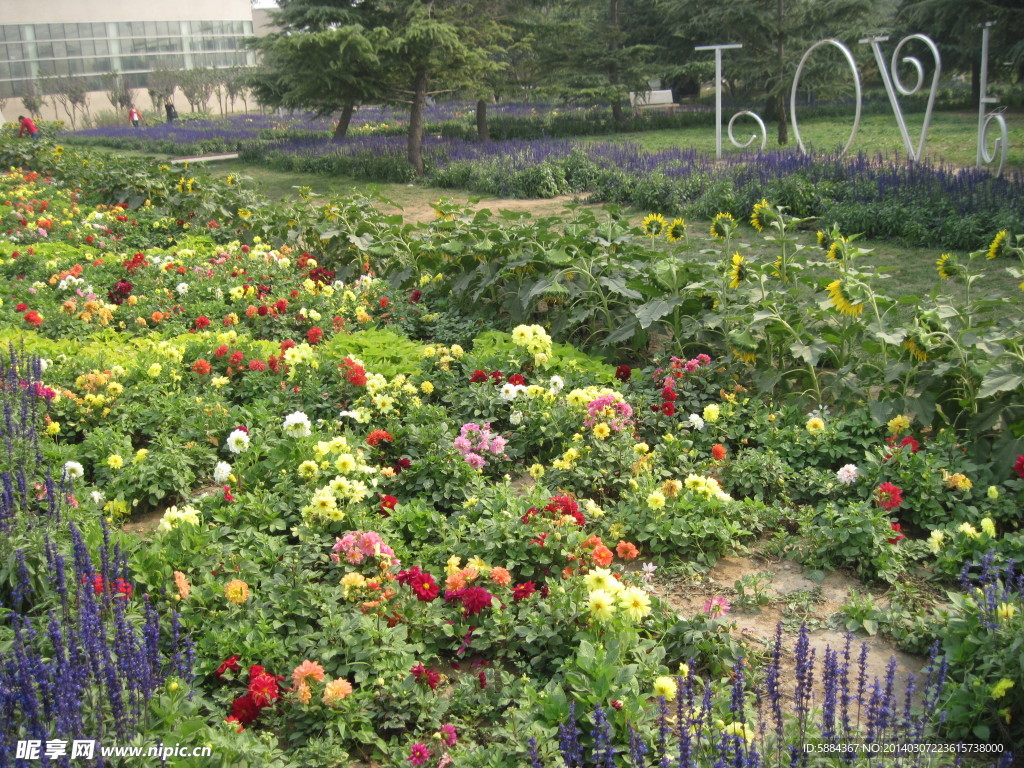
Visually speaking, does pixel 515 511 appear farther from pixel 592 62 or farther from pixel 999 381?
pixel 592 62

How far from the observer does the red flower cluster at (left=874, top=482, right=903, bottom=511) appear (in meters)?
3.07

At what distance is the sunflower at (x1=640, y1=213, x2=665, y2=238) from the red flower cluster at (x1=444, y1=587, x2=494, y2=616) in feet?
9.50

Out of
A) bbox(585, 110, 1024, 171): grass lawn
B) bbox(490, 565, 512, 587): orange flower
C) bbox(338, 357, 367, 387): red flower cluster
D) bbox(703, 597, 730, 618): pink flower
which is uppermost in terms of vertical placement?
bbox(585, 110, 1024, 171): grass lawn

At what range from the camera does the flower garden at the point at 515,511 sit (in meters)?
2.18

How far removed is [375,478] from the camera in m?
3.38

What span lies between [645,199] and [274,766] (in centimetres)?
917

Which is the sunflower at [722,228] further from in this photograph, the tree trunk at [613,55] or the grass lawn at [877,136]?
the tree trunk at [613,55]

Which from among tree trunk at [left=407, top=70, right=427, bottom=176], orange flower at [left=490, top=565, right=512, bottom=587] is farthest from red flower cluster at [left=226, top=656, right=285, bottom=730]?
tree trunk at [left=407, top=70, right=427, bottom=176]

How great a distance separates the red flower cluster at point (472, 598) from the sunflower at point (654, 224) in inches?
114

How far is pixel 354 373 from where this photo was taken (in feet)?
13.3

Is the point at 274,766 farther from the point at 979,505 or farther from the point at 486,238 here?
the point at 486,238

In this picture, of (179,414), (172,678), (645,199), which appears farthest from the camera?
(645,199)

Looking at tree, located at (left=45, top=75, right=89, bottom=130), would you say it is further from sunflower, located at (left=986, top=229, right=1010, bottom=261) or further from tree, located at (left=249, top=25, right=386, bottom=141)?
sunflower, located at (left=986, top=229, right=1010, bottom=261)

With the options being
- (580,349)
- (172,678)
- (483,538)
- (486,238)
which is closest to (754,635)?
(483,538)
